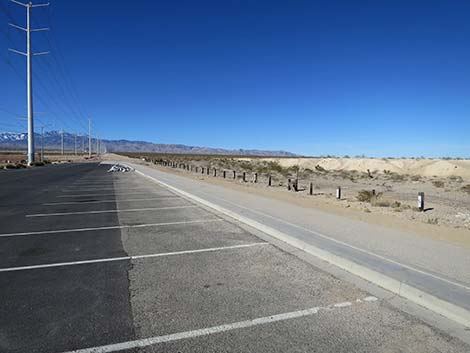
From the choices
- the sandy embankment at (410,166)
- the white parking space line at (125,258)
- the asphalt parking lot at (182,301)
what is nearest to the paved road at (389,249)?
the asphalt parking lot at (182,301)

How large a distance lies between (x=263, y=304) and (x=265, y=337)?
0.94m

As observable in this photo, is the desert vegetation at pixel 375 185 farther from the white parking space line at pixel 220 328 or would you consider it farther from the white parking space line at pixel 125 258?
the white parking space line at pixel 220 328

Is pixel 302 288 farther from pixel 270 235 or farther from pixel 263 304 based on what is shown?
pixel 270 235

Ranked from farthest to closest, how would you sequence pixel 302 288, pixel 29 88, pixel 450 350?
pixel 29 88 → pixel 302 288 → pixel 450 350

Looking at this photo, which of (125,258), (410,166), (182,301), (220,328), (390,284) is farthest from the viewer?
(410,166)

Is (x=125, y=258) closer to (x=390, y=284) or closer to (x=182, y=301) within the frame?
(x=182, y=301)

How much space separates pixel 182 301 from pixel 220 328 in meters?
0.97

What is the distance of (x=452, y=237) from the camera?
9.63 m

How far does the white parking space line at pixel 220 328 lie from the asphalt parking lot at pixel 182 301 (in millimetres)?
12

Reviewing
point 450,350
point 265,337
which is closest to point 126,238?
point 265,337

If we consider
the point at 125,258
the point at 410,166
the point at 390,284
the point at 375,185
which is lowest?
the point at 375,185

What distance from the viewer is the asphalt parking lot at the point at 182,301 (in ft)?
14.1

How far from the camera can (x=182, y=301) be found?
17.8ft

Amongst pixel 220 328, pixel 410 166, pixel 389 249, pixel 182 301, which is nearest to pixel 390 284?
→ pixel 389 249
